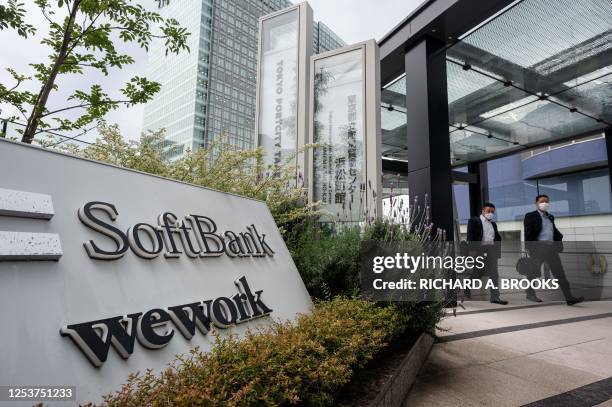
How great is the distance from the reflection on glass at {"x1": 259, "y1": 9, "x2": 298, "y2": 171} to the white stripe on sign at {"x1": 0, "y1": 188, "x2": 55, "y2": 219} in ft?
15.7

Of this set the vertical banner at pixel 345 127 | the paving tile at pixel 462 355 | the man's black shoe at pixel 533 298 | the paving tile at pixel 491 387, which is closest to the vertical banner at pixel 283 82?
the vertical banner at pixel 345 127

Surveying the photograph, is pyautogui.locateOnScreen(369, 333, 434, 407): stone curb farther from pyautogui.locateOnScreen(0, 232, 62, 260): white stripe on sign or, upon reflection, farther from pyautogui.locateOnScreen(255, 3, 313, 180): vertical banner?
pyautogui.locateOnScreen(255, 3, 313, 180): vertical banner

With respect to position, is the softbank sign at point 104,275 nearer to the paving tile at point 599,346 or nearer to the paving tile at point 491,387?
the paving tile at point 491,387

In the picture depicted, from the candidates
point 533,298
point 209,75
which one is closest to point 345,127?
point 533,298

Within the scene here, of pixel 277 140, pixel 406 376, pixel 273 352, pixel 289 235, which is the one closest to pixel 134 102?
pixel 289 235

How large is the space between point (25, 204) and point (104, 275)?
18.2 inches

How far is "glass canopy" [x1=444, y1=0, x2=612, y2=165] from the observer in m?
5.99

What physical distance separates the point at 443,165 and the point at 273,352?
5.23 meters

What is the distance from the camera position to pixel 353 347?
76.3 inches

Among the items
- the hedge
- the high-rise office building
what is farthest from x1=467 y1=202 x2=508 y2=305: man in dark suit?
the high-rise office building

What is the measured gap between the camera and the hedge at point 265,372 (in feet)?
3.94

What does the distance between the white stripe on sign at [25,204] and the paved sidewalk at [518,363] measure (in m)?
2.31

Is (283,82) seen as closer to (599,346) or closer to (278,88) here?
(278,88)

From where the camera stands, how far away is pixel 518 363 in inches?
117
